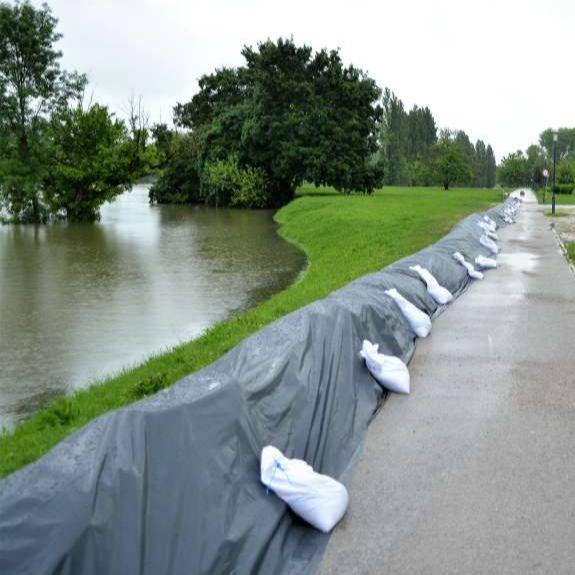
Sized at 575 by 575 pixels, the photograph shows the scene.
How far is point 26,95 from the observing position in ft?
117

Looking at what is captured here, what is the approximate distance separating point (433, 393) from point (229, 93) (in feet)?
190

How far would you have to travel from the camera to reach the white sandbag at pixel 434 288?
11.5 metres

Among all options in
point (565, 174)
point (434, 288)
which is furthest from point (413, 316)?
point (565, 174)

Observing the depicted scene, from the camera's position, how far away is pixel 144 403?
178 inches

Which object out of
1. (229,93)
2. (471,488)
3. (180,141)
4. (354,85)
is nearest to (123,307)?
(471,488)

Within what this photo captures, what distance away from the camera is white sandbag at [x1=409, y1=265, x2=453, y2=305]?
37.7 feet

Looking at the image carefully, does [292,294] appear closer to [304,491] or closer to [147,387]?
[147,387]

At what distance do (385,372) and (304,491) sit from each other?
2900 mm

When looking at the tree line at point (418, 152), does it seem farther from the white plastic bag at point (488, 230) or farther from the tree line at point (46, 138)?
the white plastic bag at point (488, 230)

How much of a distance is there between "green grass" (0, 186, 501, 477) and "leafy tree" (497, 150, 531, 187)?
2935 inches

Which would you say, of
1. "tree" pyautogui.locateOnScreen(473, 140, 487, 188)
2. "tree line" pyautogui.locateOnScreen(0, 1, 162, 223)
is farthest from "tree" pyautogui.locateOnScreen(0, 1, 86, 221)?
"tree" pyautogui.locateOnScreen(473, 140, 487, 188)

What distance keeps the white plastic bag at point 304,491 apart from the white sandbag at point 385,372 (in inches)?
106

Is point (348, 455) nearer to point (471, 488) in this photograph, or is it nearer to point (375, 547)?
point (471, 488)

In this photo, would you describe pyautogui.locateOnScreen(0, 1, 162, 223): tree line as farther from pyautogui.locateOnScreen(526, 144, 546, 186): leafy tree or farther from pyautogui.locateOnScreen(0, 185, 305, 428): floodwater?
pyautogui.locateOnScreen(526, 144, 546, 186): leafy tree
